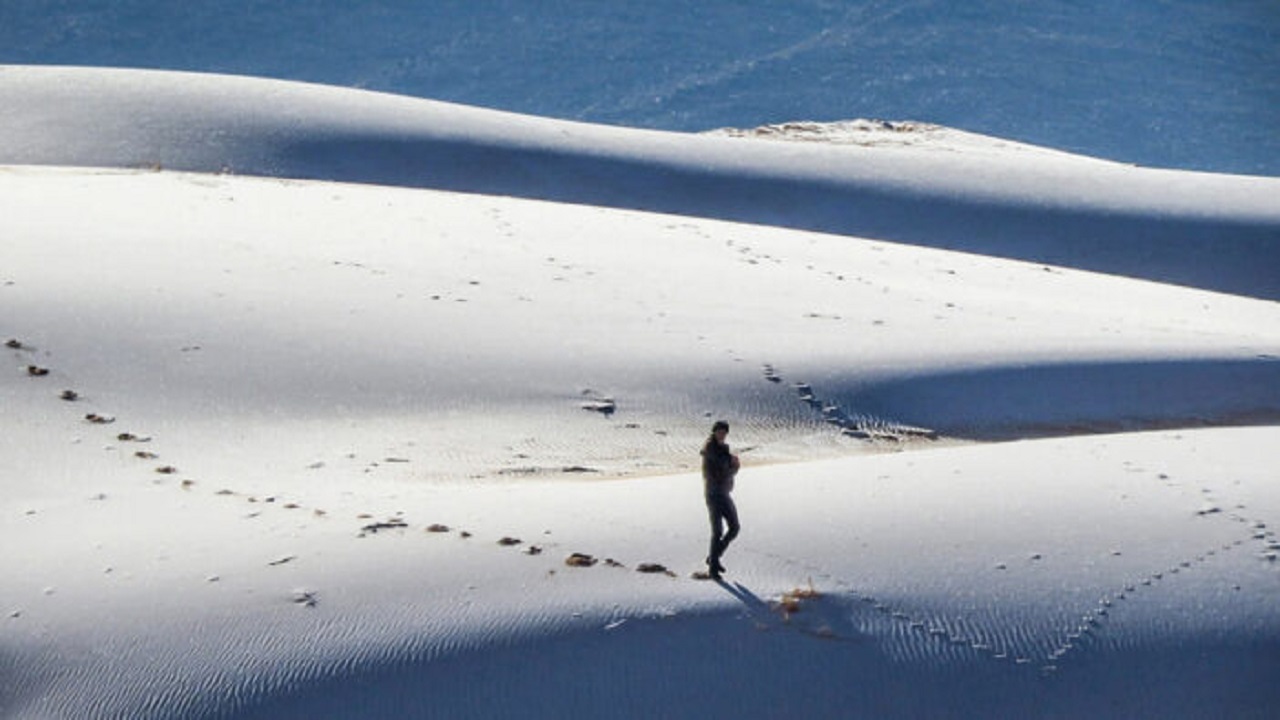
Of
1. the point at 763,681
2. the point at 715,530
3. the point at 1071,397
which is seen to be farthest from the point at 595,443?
the point at 763,681

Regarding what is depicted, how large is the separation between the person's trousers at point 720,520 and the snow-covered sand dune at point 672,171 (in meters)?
13.6

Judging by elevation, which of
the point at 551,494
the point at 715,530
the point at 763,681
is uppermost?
the point at 715,530

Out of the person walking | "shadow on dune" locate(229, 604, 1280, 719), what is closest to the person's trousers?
the person walking

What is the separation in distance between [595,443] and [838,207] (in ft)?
36.6

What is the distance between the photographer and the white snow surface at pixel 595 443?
8.75 metres

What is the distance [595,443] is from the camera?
1243 centimetres

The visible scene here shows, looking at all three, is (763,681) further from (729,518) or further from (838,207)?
(838,207)

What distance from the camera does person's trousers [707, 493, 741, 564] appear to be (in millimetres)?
8914

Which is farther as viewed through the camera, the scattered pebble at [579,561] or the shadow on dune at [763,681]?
the scattered pebble at [579,561]

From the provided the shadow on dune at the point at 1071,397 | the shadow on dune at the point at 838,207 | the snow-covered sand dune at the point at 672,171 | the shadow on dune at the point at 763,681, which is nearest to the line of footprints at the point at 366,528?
the shadow on dune at the point at 763,681

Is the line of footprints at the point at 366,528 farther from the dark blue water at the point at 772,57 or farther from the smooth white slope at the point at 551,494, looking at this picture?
the dark blue water at the point at 772,57

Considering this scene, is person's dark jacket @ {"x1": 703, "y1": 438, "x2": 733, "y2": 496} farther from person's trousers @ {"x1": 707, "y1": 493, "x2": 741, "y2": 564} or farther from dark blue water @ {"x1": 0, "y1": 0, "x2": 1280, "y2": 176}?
dark blue water @ {"x1": 0, "y1": 0, "x2": 1280, "y2": 176}

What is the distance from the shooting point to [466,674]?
8.56 meters

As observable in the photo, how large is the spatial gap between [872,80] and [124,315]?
6334 centimetres
